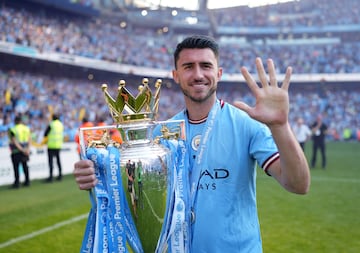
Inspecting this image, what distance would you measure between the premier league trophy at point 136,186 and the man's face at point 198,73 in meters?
0.18

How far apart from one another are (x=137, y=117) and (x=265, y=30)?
35717mm

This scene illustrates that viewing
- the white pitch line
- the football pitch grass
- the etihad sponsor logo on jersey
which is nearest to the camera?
the etihad sponsor logo on jersey

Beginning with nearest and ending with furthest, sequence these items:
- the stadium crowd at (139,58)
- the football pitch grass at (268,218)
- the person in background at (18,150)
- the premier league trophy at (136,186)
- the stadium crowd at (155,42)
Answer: the premier league trophy at (136,186)
the football pitch grass at (268,218)
the person in background at (18,150)
the stadium crowd at (139,58)
the stadium crowd at (155,42)

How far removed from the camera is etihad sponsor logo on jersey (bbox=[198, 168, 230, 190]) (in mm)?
1694

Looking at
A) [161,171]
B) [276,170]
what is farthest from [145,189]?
[276,170]

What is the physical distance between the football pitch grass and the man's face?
3.21 m

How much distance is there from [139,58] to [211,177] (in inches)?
1062

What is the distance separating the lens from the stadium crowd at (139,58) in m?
17.5

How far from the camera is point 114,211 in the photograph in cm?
157

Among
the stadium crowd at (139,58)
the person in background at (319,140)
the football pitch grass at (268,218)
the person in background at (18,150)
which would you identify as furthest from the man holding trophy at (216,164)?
the stadium crowd at (139,58)

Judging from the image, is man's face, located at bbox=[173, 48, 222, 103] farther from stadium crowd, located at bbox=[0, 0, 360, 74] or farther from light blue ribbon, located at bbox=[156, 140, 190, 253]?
stadium crowd, located at bbox=[0, 0, 360, 74]

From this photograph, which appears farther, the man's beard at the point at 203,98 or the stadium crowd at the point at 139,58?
the stadium crowd at the point at 139,58

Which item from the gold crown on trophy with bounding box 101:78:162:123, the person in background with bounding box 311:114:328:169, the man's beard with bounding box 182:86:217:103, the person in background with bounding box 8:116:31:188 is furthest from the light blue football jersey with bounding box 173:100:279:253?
the person in background with bounding box 311:114:328:169

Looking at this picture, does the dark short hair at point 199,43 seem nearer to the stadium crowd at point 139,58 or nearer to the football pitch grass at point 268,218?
the football pitch grass at point 268,218
